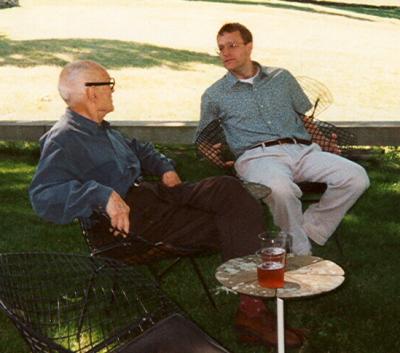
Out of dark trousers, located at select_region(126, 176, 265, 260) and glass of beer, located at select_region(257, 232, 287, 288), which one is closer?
glass of beer, located at select_region(257, 232, 287, 288)

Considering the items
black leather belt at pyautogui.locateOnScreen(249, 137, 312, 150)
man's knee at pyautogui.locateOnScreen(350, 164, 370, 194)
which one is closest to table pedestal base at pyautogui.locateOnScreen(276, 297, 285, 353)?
man's knee at pyautogui.locateOnScreen(350, 164, 370, 194)

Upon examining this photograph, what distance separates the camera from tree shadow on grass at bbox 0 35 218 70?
17312mm

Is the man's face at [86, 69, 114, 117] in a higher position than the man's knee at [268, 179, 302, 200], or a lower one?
higher

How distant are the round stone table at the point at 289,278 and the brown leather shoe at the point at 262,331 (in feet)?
2.45

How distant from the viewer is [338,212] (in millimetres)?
5367

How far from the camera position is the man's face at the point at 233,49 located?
5.55 metres

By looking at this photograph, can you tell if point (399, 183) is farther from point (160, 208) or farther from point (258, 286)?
point (258, 286)

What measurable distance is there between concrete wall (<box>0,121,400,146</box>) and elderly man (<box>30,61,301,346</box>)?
3985 mm

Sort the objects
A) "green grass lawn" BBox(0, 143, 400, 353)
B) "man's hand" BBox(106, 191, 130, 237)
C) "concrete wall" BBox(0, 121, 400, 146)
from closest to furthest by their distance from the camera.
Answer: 1. "man's hand" BBox(106, 191, 130, 237)
2. "green grass lawn" BBox(0, 143, 400, 353)
3. "concrete wall" BBox(0, 121, 400, 146)

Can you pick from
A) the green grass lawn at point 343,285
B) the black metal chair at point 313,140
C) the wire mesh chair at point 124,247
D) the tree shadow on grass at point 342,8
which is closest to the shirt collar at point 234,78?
the black metal chair at point 313,140

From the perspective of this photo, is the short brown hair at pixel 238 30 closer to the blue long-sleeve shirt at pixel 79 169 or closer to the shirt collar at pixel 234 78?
the shirt collar at pixel 234 78

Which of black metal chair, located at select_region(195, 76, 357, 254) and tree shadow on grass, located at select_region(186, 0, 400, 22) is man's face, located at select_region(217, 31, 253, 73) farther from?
tree shadow on grass, located at select_region(186, 0, 400, 22)

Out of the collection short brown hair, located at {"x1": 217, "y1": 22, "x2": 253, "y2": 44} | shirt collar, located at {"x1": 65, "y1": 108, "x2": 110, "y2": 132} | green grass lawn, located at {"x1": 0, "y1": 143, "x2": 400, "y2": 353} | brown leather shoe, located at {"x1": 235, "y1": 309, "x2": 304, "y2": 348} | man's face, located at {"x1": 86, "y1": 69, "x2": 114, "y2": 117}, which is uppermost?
short brown hair, located at {"x1": 217, "y1": 22, "x2": 253, "y2": 44}

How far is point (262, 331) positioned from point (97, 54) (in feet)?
47.8
